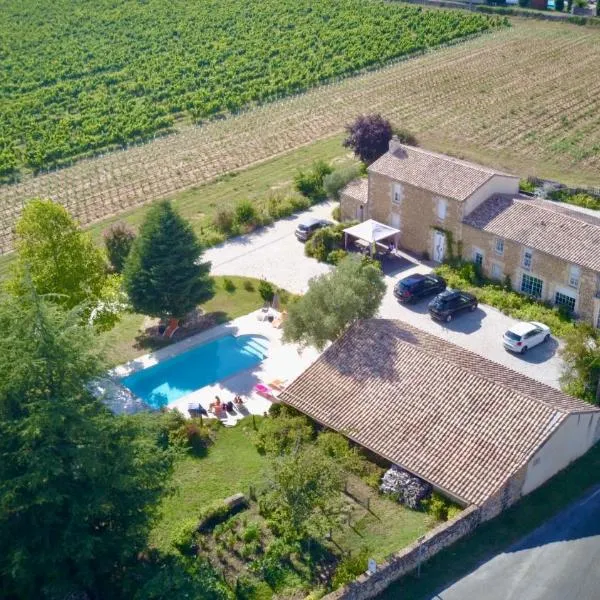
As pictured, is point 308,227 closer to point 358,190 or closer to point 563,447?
point 358,190

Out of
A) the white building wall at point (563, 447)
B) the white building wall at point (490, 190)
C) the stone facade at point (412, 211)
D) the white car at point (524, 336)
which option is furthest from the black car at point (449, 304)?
the white building wall at point (563, 447)

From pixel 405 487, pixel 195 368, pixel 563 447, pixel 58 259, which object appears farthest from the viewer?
pixel 195 368

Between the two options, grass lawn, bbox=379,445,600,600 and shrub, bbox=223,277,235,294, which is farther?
shrub, bbox=223,277,235,294

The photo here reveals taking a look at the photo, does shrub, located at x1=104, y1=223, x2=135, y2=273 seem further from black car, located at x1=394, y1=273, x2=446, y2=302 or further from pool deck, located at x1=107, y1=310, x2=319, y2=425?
black car, located at x1=394, y1=273, x2=446, y2=302

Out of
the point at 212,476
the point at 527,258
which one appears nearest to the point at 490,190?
the point at 527,258

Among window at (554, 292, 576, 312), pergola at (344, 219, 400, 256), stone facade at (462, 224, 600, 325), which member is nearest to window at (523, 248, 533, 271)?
stone facade at (462, 224, 600, 325)

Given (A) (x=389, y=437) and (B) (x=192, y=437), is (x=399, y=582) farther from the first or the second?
(B) (x=192, y=437)
